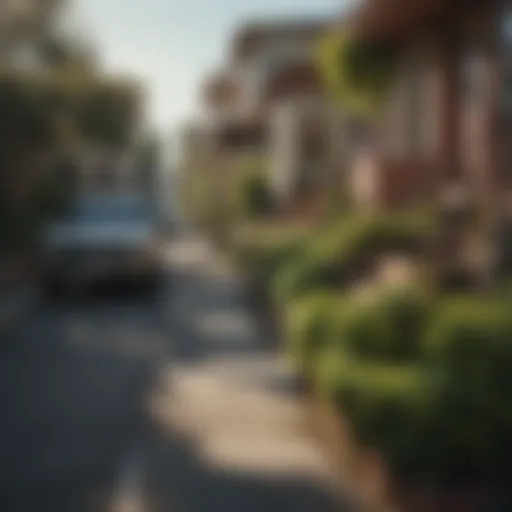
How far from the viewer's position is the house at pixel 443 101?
11.2 meters

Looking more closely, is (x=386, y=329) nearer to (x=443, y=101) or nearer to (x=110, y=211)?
(x=443, y=101)

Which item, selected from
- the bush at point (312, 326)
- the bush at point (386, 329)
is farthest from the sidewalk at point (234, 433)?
the bush at point (386, 329)

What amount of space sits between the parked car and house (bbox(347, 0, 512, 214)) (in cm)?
416

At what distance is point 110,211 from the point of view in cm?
2020

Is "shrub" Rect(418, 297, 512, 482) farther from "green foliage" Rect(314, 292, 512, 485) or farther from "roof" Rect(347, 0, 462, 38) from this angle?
"roof" Rect(347, 0, 462, 38)

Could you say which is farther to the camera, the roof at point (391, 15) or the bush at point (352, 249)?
the roof at point (391, 15)

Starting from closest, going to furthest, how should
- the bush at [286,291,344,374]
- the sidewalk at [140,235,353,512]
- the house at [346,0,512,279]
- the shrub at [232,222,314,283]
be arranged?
the sidewalk at [140,235,353,512] < the bush at [286,291,344,374] < the house at [346,0,512,279] < the shrub at [232,222,314,283]

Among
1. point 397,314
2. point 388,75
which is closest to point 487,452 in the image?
point 397,314

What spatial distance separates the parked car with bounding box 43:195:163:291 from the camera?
17359 millimetres

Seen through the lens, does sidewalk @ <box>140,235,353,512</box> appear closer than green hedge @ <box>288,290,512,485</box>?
No

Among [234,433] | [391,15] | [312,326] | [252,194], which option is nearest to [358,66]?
[391,15]

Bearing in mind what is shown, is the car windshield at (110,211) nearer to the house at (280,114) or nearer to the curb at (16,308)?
the curb at (16,308)

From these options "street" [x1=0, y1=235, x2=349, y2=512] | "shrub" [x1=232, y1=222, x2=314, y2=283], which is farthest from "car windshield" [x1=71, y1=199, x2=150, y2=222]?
"street" [x1=0, y1=235, x2=349, y2=512]

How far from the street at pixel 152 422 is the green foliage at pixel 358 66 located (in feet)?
10.00
